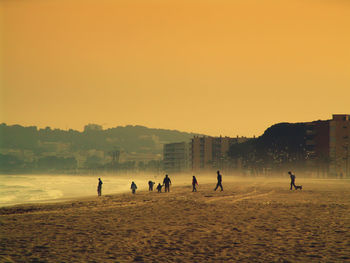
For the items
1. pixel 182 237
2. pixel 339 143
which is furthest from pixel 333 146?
pixel 182 237

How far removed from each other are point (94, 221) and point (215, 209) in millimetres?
7859

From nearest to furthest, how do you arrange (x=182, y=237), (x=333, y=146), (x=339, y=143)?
(x=182, y=237)
(x=339, y=143)
(x=333, y=146)

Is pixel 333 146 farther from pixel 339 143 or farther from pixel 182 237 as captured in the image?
pixel 182 237

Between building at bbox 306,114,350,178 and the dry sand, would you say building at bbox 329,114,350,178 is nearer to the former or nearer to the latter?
building at bbox 306,114,350,178

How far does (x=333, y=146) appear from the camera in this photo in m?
151

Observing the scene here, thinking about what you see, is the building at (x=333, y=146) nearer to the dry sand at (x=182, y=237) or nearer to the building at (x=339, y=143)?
the building at (x=339, y=143)

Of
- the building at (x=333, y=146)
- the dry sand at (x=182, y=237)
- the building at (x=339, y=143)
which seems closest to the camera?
the dry sand at (x=182, y=237)

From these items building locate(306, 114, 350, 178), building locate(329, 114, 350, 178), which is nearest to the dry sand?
building locate(306, 114, 350, 178)

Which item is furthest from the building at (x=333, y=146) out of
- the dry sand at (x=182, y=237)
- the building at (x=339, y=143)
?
the dry sand at (x=182, y=237)

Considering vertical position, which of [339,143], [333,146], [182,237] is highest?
[339,143]

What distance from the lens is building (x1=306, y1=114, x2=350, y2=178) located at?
14862 cm

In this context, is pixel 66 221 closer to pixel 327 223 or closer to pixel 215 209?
pixel 215 209

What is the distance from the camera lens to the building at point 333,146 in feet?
488

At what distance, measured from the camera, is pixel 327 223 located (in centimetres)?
2003
